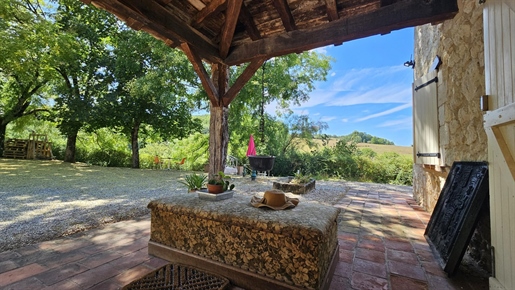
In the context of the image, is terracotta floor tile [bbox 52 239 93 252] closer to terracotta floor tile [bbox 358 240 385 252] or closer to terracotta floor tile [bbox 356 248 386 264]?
terracotta floor tile [bbox 356 248 386 264]

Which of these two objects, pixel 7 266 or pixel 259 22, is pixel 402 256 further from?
pixel 259 22

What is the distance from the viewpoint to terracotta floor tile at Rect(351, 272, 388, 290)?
5.02ft

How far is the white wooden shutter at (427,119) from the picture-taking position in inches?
121

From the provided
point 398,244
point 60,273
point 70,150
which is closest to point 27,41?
point 70,150

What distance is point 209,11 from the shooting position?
9.49ft

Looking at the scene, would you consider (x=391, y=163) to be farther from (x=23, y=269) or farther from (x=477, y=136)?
(x=23, y=269)

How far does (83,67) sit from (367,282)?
42.5ft

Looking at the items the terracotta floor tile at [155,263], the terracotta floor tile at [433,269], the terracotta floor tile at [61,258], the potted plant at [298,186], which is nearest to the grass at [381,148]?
the potted plant at [298,186]

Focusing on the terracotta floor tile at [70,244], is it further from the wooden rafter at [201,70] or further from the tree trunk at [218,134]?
the wooden rafter at [201,70]

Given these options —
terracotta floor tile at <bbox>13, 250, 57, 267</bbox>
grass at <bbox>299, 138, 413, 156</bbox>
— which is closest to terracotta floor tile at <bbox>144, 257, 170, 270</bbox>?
terracotta floor tile at <bbox>13, 250, 57, 267</bbox>

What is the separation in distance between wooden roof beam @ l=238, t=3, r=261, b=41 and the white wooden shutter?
254 cm

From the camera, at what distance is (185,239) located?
5.96 ft

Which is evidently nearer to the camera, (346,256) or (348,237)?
(346,256)

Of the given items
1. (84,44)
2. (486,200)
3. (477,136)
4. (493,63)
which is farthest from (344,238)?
(84,44)
